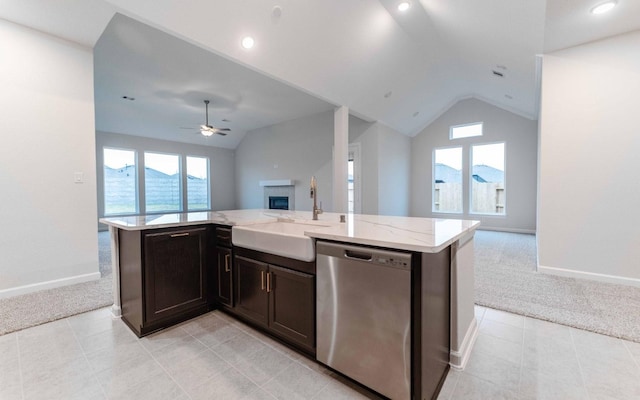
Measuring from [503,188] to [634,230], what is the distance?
3.94 metres

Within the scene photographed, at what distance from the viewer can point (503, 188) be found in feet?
22.2

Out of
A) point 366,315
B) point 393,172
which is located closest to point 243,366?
point 366,315

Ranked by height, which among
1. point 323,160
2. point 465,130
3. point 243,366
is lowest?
point 243,366

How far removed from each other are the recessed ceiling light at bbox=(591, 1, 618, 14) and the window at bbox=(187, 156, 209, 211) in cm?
905

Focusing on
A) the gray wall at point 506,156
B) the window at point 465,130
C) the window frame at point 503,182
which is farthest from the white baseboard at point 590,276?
the window at point 465,130

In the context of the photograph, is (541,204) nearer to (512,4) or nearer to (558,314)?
(558,314)

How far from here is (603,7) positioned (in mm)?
2582

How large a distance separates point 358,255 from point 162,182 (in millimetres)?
8368

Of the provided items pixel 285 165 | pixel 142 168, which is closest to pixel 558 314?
pixel 285 165

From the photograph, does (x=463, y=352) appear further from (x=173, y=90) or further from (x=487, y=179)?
(x=487, y=179)

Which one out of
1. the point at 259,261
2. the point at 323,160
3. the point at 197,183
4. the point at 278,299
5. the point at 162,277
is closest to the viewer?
the point at 278,299

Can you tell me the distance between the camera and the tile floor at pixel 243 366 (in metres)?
1.54

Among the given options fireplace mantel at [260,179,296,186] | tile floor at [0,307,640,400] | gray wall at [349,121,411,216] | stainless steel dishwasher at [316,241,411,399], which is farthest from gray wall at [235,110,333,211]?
stainless steel dishwasher at [316,241,411,399]

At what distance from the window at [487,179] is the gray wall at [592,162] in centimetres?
366
